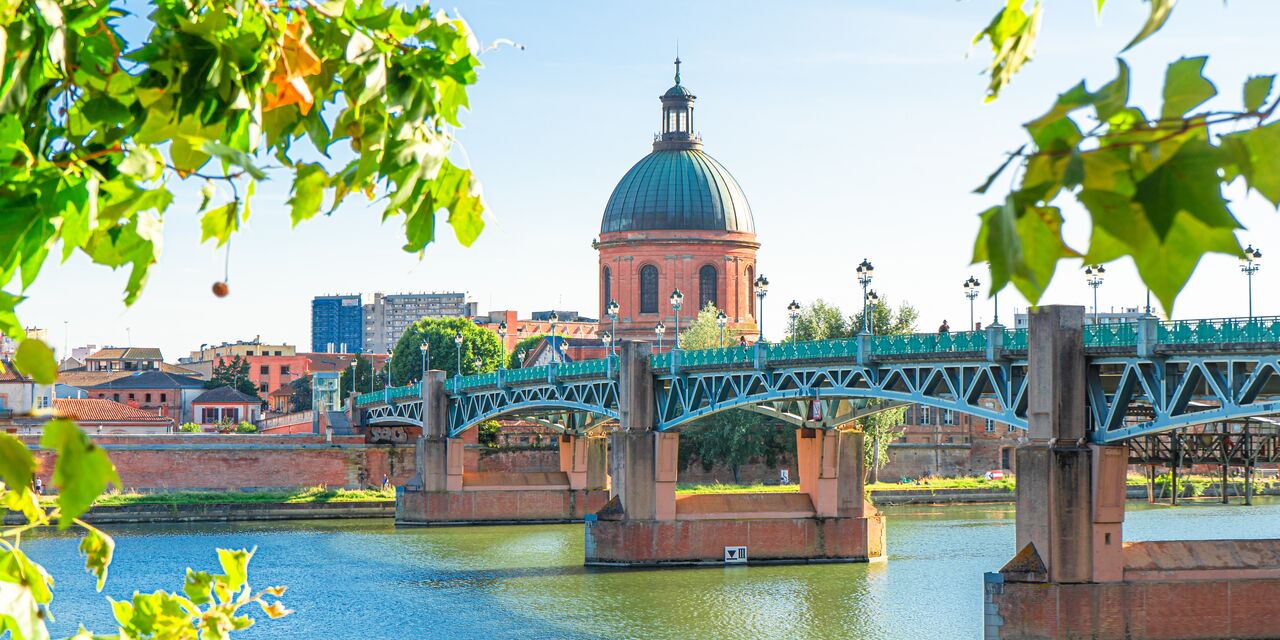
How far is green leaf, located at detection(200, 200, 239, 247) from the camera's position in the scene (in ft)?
11.3

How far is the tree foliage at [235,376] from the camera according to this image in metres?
127

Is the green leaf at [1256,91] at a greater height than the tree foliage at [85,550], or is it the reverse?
the green leaf at [1256,91]

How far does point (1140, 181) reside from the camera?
2.10 m

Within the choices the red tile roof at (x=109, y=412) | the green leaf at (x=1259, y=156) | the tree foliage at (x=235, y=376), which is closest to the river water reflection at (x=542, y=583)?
the red tile roof at (x=109, y=412)

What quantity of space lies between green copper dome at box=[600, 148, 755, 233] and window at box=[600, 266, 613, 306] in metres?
2.55

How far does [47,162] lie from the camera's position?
132 inches

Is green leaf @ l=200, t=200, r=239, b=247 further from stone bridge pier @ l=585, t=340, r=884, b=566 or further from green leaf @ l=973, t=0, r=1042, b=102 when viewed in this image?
stone bridge pier @ l=585, t=340, r=884, b=566

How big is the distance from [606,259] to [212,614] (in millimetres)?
92800

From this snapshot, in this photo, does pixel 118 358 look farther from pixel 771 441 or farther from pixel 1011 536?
pixel 1011 536

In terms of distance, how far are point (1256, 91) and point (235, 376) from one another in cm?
13174

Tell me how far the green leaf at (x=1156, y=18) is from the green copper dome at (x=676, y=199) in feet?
306

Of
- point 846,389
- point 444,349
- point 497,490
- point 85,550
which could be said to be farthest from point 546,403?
point 85,550

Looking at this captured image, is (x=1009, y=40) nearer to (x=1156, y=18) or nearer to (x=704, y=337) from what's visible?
(x=1156, y=18)

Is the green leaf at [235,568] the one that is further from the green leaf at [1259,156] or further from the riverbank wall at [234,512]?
the riverbank wall at [234,512]
